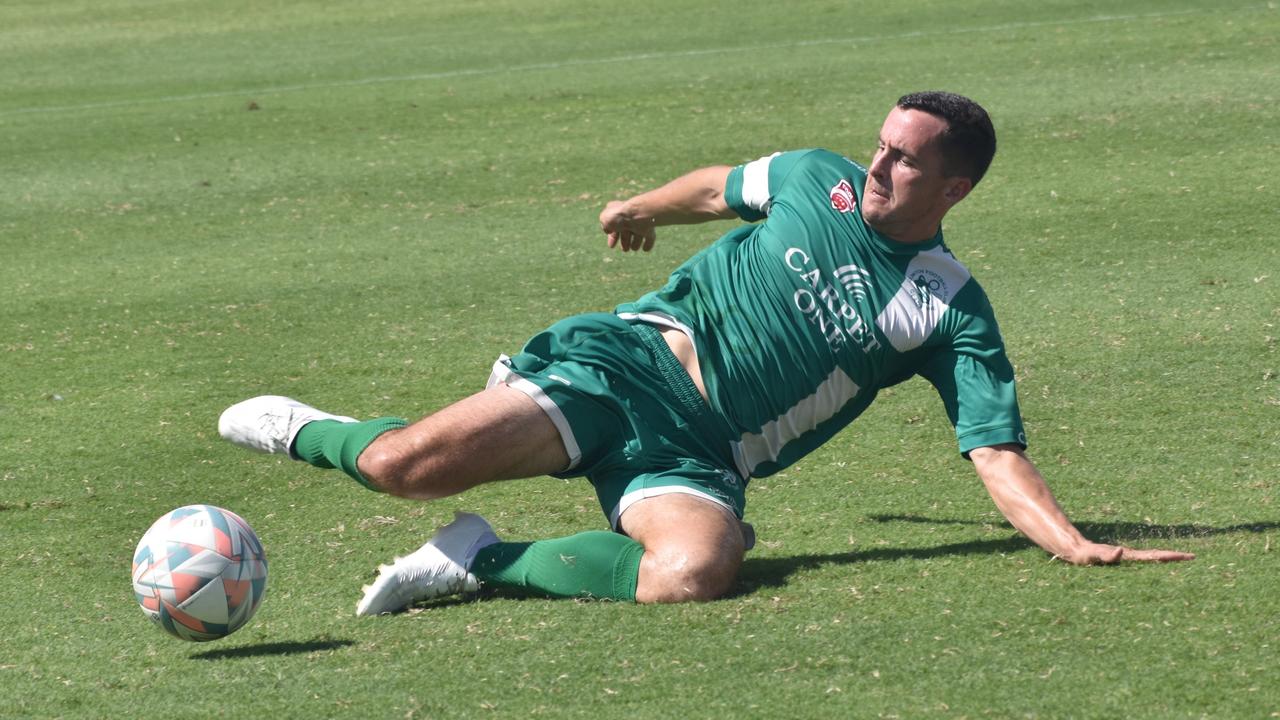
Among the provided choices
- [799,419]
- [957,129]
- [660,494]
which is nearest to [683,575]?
[660,494]

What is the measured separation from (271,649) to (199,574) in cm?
28

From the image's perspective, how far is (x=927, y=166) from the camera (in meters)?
4.91

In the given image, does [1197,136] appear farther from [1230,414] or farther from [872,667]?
[872,667]

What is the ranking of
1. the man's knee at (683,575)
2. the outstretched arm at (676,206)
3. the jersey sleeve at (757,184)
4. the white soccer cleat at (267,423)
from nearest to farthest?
the man's knee at (683,575), the white soccer cleat at (267,423), the jersey sleeve at (757,184), the outstretched arm at (676,206)

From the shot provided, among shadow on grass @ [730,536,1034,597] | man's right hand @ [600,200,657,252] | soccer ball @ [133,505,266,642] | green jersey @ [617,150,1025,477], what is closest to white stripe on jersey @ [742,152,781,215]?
green jersey @ [617,150,1025,477]

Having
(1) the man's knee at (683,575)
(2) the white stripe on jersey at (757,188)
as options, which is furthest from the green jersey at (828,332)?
(1) the man's knee at (683,575)

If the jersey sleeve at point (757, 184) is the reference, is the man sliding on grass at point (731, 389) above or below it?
below

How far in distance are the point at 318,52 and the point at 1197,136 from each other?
327 inches

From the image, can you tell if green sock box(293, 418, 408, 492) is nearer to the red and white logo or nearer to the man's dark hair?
the red and white logo

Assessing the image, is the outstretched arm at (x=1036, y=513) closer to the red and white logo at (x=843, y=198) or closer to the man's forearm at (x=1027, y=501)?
the man's forearm at (x=1027, y=501)

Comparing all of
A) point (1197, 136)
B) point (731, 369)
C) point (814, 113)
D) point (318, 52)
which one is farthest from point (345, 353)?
point (318, 52)

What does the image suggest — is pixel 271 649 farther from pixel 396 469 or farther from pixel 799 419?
pixel 799 419

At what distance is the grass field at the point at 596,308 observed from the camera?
4.04m

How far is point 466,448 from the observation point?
4.59 metres
